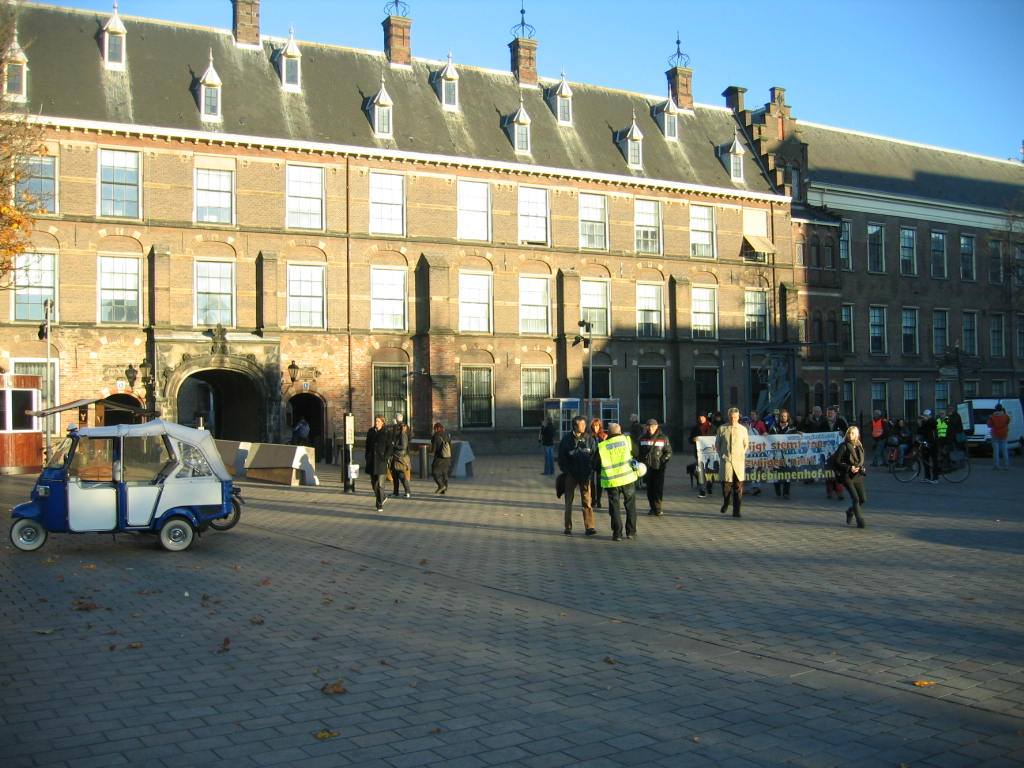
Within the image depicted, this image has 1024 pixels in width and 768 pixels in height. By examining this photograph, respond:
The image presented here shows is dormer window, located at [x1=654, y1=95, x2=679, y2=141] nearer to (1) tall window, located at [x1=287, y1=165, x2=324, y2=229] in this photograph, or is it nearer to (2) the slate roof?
(2) the slate roof

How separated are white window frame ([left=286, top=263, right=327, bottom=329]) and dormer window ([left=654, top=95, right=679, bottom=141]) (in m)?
17.9

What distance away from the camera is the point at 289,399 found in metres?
33.3

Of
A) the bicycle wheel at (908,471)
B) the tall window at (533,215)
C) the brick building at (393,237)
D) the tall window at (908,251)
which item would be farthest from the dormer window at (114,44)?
the tall window at (908,251)

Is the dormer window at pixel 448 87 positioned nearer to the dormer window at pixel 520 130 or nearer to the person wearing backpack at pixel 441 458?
the dormer window at pixel 520 130

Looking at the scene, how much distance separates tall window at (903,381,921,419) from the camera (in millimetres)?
49406

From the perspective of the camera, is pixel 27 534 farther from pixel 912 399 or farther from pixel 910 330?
pixel 910 330

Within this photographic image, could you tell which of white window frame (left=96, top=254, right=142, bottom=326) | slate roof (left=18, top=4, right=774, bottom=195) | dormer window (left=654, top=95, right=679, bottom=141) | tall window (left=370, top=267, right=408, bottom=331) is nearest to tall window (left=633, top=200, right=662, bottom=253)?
slate roof (left=18, top=4, right=774, bottom=195)

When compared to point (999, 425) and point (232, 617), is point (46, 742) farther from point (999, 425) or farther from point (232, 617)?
point (999, 425)

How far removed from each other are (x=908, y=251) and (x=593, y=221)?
20806 mm

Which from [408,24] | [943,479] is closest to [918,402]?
[943,479]

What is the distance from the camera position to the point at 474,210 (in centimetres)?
3678

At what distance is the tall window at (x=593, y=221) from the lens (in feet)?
128

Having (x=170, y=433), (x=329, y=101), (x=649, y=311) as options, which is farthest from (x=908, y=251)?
(x=170, y=433)

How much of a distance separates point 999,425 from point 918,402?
76.7 feet
